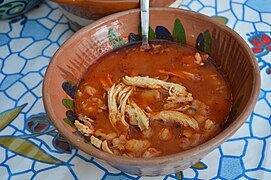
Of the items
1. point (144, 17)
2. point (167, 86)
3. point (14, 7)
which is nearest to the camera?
point (167, 86)

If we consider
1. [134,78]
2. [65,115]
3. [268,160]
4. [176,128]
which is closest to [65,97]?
[65,115]

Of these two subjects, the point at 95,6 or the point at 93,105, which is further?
the point at 95,6

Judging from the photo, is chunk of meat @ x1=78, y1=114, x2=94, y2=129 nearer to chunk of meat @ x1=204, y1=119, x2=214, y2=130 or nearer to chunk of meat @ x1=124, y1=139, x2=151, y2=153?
chunk of meat @ x1=124, y1=139, x2=151, y2=153

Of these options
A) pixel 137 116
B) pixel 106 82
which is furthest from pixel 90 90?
pixel 137 116

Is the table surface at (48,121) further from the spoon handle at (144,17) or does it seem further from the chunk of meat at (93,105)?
the spoon handle at (144,17)

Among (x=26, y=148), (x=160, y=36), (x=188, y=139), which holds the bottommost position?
(x=26, y=148)

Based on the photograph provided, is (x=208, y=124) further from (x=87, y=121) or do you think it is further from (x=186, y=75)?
(x=87, y=121)
